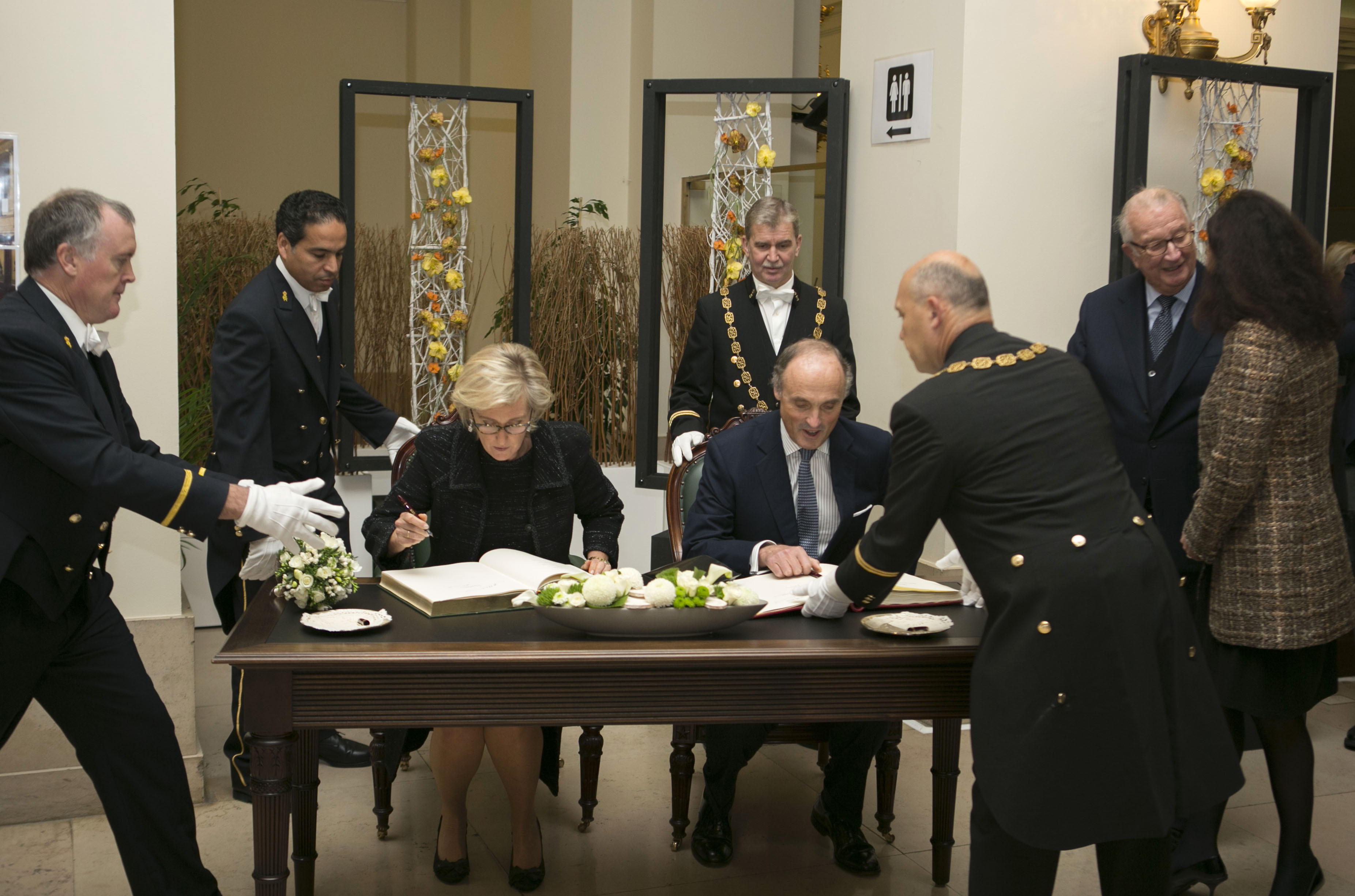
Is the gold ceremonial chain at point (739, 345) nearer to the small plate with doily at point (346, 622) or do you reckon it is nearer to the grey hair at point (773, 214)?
the grey hair at point (773, 214)

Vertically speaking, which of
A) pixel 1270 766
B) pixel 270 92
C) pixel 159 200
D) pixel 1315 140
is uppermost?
pixel 270 92

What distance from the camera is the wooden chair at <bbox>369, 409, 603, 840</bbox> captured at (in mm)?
2979

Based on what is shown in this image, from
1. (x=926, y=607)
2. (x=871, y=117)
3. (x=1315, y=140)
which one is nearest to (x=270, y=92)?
(x=871, y=117)

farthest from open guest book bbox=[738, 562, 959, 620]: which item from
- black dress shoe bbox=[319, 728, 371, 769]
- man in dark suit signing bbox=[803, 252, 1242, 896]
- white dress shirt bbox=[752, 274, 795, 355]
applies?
black dress shoe bbox=[319, 728, 371, 769]

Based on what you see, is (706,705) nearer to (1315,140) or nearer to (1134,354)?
(1134,354)

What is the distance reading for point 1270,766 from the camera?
259 centimetres

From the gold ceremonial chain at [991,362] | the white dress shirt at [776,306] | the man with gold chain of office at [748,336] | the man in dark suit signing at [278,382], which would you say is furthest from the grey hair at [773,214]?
the gold ceremonial chain at [991,362]

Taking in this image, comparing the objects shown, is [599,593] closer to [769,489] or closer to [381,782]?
[769,489]

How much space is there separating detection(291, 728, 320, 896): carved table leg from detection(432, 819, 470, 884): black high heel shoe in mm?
296

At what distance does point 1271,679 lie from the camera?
2502 mm

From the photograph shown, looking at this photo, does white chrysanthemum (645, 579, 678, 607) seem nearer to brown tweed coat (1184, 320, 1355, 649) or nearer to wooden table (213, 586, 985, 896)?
wooden table (213, 586, 985, 896)

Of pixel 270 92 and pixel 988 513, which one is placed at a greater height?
pixel 270 92

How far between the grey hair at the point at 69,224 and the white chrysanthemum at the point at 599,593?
3.65 ft

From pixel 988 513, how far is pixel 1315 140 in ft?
10.2
